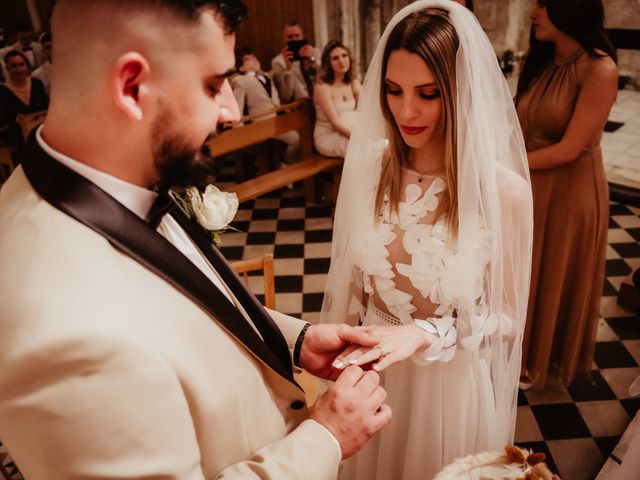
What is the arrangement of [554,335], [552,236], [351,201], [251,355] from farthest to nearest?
1. [554,335]
2. [552,236]
3. [351,201]
4. [251,355]

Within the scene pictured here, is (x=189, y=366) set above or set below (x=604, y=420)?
above

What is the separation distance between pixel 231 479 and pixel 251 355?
27cm

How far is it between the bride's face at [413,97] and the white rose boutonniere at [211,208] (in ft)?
2.26

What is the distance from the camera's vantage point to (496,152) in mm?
1804

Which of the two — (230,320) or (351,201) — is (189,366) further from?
(351,201)

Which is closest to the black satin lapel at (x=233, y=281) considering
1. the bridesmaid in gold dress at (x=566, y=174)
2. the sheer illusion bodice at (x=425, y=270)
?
the sheer illusion bodice at (x=425, y=270)

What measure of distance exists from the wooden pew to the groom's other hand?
12.9 ft

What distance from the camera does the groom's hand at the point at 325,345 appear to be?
5.19 ft

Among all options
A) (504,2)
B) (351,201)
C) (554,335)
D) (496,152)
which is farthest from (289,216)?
(504,2)

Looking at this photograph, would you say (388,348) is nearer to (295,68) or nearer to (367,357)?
(367,357)

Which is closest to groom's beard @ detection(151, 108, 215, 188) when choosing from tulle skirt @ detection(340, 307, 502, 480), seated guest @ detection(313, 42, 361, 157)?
tulle skirt @ detection(340, 307, 502, 480)

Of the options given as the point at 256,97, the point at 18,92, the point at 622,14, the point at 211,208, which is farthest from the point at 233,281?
the point at 622,14

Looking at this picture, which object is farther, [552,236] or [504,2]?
[504,2]

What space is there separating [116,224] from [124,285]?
123mm
